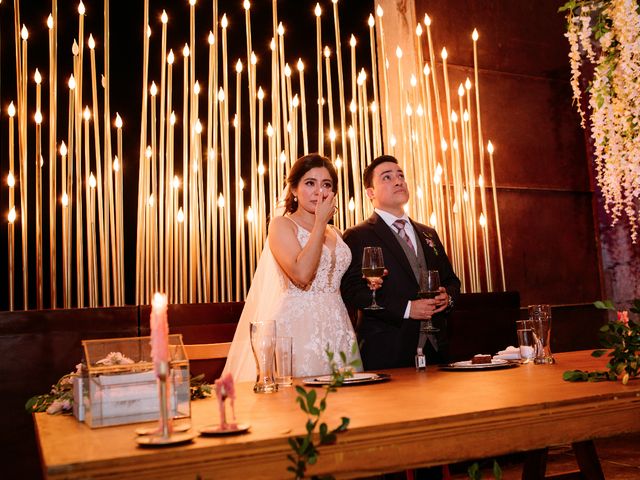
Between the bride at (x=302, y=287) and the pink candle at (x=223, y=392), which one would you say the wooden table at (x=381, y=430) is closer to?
the pink candle at (x=223, y=392)

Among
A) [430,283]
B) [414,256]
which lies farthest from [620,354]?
[414,256]

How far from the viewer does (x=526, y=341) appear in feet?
6.20

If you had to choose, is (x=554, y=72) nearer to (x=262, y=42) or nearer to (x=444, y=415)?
(x=262, y=42)

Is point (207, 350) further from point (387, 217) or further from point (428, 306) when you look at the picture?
point (387, 217)

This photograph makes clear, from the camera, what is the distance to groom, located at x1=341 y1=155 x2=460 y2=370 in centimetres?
244

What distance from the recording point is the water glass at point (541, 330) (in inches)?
69.4

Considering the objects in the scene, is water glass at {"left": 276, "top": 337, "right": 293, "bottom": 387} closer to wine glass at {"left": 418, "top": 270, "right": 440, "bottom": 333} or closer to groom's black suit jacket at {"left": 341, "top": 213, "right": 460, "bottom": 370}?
wine glass at {"left": 418, "top": 270, "right": 440, "bottom": 333}

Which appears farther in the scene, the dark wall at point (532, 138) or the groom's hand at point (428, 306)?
the dark wall at point (532, 138)

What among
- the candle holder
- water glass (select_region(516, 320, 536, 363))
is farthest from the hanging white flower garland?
the candle holder

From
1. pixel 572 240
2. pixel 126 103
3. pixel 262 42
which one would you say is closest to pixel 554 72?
pixel 572 240

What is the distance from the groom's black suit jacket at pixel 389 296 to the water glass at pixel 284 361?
Answer: 2.62 feet

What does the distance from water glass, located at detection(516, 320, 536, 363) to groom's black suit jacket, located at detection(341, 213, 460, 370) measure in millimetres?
583

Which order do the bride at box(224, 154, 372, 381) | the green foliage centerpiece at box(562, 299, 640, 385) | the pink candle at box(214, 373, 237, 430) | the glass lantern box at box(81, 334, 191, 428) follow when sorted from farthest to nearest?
the bride at box(224, 154, 372, 381) → the green foliage centerpiece at box(562, 299, 640, 385) → the glass lantern box at box(81, 334, 191, 428) → the pink candle at box(214, 373, 237, 430)

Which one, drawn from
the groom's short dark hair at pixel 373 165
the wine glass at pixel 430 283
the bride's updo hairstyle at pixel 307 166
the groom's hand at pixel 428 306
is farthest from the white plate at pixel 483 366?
the groom's short dark hair at pixel 373 165
